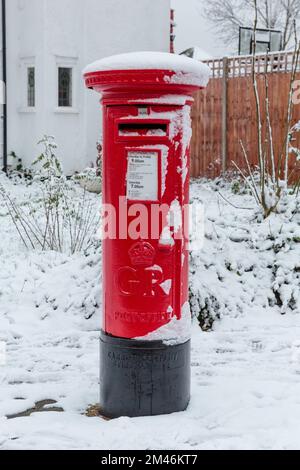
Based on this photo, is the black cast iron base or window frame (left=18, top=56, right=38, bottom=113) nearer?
the black cast iron base

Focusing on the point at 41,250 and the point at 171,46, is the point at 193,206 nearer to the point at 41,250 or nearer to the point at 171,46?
the point at 41,250

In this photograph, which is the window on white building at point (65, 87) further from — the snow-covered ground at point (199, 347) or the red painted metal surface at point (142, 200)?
the red painted metal surface at point (142, 200)

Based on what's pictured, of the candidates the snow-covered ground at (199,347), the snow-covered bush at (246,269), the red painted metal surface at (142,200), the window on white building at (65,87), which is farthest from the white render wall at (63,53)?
the red painted metal surface at (142,200)

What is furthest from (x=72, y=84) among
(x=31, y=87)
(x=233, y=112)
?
(x=233, y=112)

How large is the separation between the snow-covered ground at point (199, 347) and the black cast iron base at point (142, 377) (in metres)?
0.09

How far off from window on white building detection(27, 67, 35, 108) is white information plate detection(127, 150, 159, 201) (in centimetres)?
1207

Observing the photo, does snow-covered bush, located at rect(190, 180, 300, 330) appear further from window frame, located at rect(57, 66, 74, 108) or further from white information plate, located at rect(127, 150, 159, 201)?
window frame, located at rect(57, 66, 74, 108)

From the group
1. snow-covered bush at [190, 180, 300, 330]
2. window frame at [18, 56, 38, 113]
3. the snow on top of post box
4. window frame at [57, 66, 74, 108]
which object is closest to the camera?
the snow on top of post box

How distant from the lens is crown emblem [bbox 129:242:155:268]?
3.85 m

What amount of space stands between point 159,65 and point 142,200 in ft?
2.32

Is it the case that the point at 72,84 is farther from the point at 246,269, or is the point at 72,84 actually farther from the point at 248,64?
the point at 246,269

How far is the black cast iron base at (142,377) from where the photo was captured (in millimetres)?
3910

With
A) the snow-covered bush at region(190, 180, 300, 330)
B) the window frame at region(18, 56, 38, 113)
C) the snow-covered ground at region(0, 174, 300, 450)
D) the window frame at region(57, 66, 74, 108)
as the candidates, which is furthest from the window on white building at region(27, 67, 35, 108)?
the snow-covered bush at region(190, 180, 300, 330)

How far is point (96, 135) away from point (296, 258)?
9901 millimetres
